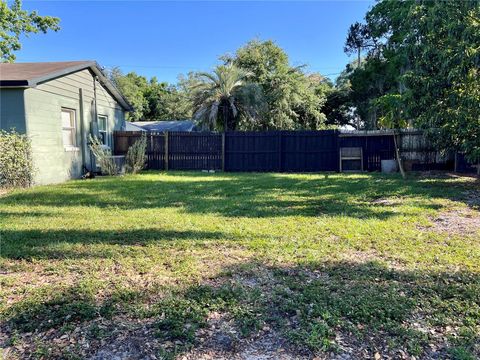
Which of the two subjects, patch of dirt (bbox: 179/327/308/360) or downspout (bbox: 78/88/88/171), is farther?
downspout (bbox: 78/88/88/171)

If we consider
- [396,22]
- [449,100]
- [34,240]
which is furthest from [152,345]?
[396,22]

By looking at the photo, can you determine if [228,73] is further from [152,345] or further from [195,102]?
[152,345]

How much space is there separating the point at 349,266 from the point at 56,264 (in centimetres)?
288

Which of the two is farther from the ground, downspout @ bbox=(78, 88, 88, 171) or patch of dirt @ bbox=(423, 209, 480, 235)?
downspout @ bbox=(78, 88, 88, 171)

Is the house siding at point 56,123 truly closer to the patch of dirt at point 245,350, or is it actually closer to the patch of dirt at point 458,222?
the patch of dirt at point 245,350

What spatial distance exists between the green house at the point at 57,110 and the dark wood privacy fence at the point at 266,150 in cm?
202

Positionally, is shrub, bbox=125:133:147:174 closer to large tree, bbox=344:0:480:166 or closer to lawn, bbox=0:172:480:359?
lawn, bbox=0:172:480:359

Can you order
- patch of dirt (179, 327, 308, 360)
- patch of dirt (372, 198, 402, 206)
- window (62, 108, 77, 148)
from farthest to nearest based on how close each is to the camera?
window (62, 108, 77, 148) < patch of dirt (372, 198, 402, 206) < patch of dirt (179, 327, 308, 360)

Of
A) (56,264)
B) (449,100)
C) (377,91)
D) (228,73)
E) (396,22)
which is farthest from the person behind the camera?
(377,91)

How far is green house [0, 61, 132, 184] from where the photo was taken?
8.77 metres

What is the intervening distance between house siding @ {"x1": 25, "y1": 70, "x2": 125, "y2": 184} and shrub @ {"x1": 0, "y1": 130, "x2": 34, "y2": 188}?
0.35 meters

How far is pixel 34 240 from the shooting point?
4234 millimetres

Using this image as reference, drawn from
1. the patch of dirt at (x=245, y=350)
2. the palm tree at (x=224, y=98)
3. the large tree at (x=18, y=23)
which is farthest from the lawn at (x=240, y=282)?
the palm tree at (x=224, y=98)

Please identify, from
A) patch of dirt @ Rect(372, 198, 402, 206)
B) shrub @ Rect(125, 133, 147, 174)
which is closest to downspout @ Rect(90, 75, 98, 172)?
shrub @ Rect(125, 133, 147, 174)
